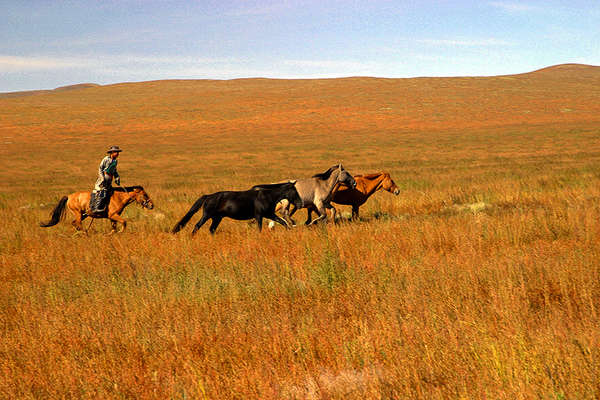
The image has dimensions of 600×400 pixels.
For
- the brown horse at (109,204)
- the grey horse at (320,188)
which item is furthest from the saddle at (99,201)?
the grey horse at (320,188)

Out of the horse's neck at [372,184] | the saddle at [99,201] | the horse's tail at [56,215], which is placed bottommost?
the horse's tail at [56,215]

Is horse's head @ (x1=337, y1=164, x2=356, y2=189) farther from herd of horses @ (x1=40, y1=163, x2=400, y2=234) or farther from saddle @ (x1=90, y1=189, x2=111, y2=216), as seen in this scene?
saddle @ (x1=90, y1=189, x2=111, y2=216)

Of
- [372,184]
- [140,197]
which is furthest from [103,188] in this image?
[372,184]

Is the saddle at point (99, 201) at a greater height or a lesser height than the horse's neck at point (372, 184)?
lesser

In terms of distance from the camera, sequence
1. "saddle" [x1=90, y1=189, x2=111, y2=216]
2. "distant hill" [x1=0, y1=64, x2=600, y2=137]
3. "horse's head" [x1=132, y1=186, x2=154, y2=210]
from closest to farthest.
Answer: "saddle" [x1=90, y1=189, x2=111, y2=216] → "horse's head" [x1=132, y1=186, x2=154, y2=210] → "distant hill" [x1=0, y1=64, x2=600, y2=137]

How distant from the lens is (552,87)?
97938mm

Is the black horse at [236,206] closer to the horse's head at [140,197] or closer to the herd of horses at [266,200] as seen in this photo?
the herd of horses at [266,200]

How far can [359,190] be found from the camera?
14188 mm

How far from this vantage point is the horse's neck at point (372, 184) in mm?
14439

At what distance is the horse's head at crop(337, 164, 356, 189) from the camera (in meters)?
13.1

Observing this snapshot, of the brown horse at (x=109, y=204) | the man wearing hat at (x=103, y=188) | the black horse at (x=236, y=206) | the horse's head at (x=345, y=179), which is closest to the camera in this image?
the black horse at (x=236, y=206)

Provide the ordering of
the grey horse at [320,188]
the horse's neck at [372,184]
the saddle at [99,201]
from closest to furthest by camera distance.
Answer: the grey horse at [320,188] → the saddle at [99,201] → the horse's neck at [372,184]

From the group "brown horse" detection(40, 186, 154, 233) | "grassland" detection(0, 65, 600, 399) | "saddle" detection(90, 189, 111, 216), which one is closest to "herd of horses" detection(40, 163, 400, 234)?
"brown horse" detection(40, 186, 154, 233)

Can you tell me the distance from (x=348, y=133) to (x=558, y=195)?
4717 cm
